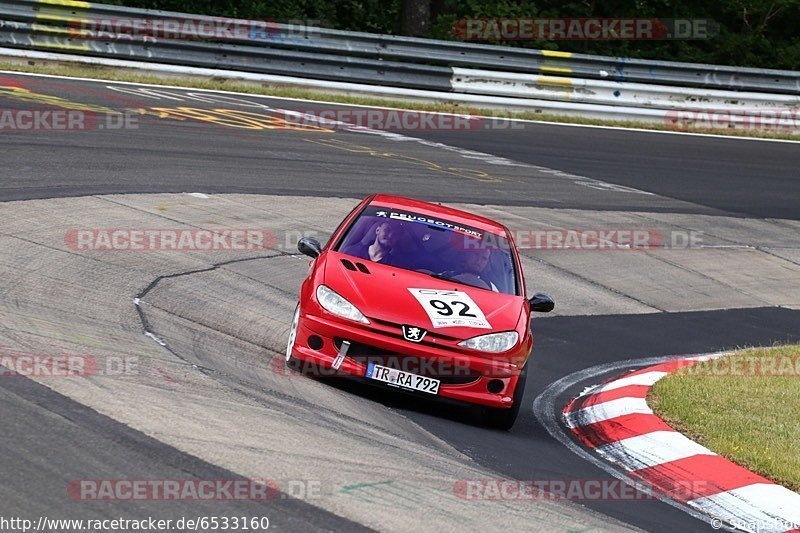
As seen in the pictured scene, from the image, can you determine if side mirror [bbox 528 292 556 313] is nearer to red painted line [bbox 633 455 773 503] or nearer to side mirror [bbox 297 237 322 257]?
side mirror [bbox 297 237 322 257]

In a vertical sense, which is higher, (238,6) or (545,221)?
(238,6)

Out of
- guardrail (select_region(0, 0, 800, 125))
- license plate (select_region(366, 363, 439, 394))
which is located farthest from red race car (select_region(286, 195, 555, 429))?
guardrail (select_region(0, 0, 800, 125))

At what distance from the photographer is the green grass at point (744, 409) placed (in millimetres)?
7714

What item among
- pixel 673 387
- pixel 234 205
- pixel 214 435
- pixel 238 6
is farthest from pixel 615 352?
pixel 238 6

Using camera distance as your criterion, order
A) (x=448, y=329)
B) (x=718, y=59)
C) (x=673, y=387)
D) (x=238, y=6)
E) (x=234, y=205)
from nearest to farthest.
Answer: (x=448, y=329)
(x=673, y=387)
(x=234, y=205)
(x=238, y=6)
(x=718, y=59)

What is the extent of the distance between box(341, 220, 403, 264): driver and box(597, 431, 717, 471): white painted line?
2.20 metres

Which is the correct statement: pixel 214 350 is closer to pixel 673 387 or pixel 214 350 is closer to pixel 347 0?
pixel 673 387

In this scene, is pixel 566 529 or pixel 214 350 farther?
pixel 214 350

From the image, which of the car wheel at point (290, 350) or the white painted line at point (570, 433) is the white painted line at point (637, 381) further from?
the car wheel at point (290, 350)

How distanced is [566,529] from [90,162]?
10059 mm

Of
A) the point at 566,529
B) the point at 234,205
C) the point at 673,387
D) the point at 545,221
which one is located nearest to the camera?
the point at 566,529

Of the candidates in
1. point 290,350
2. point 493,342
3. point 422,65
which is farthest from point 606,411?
point 422,65

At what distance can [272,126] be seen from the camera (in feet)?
60.6

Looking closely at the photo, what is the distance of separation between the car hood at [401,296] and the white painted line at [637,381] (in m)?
1.36
